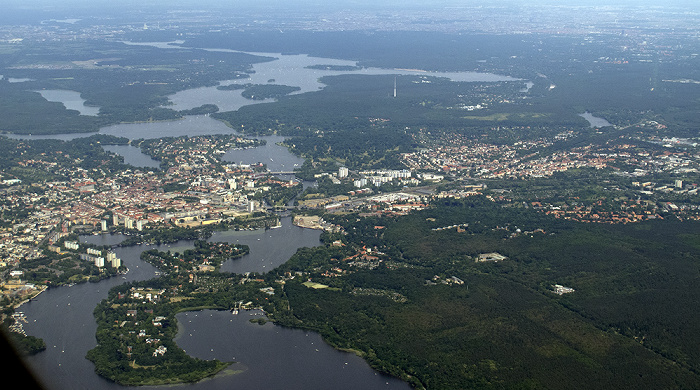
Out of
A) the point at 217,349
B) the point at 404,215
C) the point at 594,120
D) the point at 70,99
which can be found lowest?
the point at 217,349

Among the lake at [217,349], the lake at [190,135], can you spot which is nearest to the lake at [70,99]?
the lake at [190,135]

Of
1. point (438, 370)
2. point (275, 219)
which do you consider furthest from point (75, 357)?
point (275, 219)

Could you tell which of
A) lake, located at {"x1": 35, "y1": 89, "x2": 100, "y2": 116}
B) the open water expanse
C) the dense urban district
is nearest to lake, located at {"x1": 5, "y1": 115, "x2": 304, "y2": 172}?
the dense urban district

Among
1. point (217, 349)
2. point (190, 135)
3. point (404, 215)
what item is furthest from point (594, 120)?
point (217, 349)

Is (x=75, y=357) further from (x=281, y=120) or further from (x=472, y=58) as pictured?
(x=472, y=58)

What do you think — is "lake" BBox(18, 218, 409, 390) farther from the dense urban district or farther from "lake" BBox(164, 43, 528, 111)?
"lake" BBox(164, 43, 528, 111)

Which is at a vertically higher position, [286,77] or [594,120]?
[286,77]

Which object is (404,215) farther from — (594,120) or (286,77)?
(286,77)

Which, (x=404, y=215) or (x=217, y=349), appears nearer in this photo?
(x=217, y=349)

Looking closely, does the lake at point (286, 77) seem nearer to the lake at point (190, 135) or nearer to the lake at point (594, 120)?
the lake at point (190, 135)
